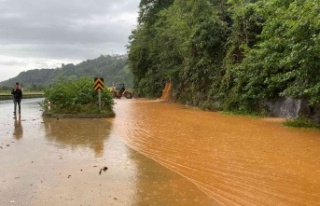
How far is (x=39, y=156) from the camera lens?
8.70 m

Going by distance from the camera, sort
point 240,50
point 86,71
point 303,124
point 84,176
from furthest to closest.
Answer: point 86,71 → point 240,50 → point 303,124 → point 84,176

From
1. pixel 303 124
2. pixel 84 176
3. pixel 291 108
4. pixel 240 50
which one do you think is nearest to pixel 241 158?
pixel 84 176

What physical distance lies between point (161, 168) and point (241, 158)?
2.02 meters

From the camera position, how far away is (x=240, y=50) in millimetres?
22891

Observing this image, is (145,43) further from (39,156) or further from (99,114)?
(39,156)

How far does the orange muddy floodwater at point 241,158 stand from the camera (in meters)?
5.75

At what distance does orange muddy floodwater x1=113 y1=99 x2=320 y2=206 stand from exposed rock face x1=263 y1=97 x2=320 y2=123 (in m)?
2.57

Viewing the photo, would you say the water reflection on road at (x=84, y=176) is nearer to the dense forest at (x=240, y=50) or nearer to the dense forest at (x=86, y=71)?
the dense forest at (x=240, y=50)

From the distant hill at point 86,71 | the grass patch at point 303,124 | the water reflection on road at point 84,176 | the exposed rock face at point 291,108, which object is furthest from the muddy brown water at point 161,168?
the distant hill at point 86,71

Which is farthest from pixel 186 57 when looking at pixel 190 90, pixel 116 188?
pixel 116 188

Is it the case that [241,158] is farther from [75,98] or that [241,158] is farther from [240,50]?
[240,50]

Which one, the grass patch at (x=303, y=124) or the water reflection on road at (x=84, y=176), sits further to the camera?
the grass patch at (x=303, y=124)

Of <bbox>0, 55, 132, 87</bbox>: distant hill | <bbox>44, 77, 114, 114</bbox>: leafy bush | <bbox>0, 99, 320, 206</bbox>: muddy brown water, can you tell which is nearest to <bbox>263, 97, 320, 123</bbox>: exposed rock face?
<bbox>0, 99, 320, 206</bbox>: muddy brown water

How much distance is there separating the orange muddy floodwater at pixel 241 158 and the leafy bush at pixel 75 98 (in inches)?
213
